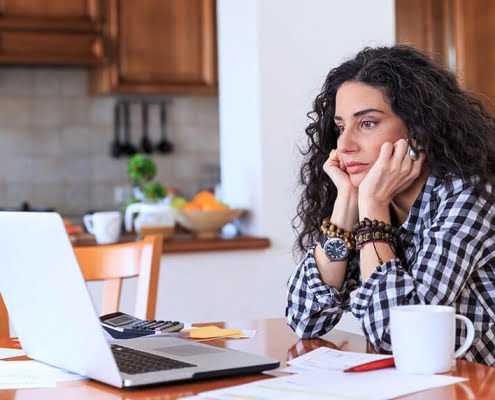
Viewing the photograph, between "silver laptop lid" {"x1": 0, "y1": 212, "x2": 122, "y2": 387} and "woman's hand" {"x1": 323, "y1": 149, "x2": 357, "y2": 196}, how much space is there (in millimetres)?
639

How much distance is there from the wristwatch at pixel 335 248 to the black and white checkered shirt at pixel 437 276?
58 mm

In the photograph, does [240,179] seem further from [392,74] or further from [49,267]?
[49,267]

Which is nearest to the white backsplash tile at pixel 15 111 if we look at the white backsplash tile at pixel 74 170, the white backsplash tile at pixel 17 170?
the white backsplash tile at pixel 17 170

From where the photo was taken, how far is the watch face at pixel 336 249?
5.46ft

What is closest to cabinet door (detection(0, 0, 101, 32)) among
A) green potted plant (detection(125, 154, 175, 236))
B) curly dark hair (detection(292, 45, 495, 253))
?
green potted plant (detection(125, 154, 175, 236))

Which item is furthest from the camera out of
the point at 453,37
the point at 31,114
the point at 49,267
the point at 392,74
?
the point at 31,114

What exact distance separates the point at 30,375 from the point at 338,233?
631mm

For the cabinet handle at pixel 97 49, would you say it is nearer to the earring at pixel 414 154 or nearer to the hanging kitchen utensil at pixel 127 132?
the hanging kitchen utensil at pixel 127 132

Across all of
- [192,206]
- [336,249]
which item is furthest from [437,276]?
[192,206]

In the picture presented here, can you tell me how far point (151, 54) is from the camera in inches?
194

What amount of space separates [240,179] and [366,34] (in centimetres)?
65

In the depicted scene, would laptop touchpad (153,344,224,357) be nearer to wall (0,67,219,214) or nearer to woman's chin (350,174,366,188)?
woman's chin (350,174,366,188)

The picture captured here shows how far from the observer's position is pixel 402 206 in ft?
5.58

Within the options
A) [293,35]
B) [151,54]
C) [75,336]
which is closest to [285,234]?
[293,35]
